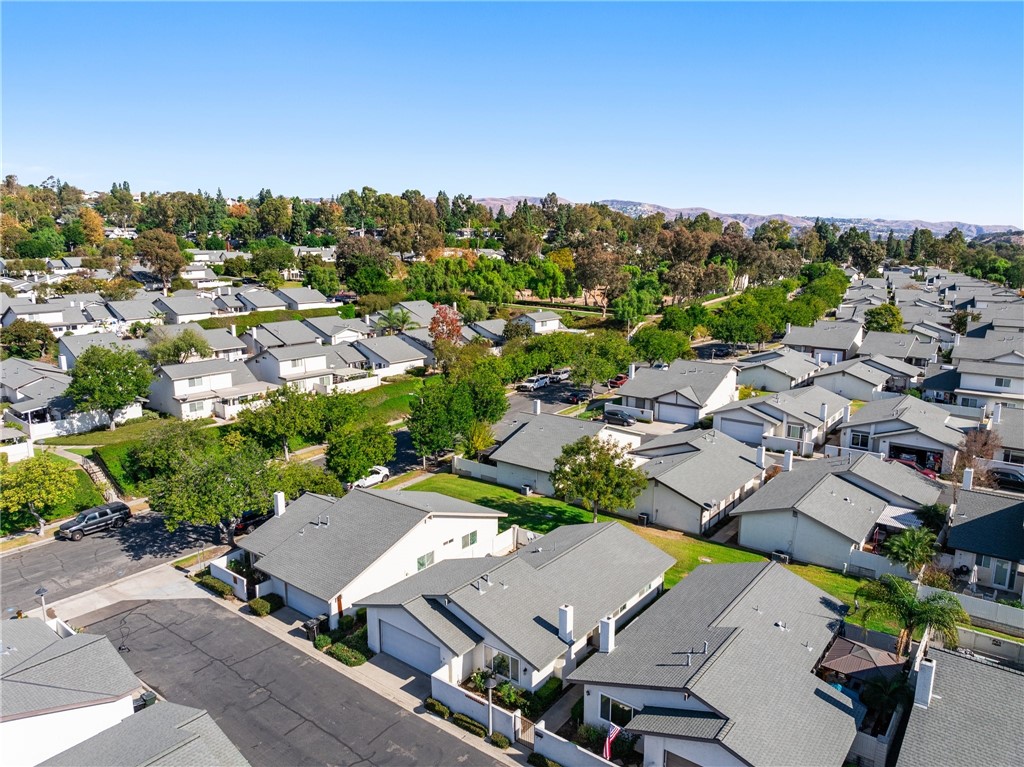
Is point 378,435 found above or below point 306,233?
below

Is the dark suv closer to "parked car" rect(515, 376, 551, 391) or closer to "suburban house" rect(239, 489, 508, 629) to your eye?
"suburban house" rect(239, 489, 508, 629)

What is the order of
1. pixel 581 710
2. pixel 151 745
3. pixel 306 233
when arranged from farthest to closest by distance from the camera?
pixel 306 233 < pixel 581 710 < pixel 151 745

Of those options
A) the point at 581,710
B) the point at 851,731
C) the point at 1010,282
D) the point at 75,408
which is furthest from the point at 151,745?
the point at 1010,282

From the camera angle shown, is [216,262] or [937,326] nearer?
[937,326]

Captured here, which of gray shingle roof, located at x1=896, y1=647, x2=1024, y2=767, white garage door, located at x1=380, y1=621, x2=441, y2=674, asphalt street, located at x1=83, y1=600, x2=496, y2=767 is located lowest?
asphalt street, located at x1=83, y1=600, x2=496, y2=767

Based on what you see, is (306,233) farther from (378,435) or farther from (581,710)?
(581,710)

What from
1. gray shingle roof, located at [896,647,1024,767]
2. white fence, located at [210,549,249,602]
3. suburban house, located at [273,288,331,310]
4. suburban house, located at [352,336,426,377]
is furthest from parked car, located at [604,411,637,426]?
suburban house, located at [273,288,331,310]

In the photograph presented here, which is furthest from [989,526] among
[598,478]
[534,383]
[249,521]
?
[534,383]
